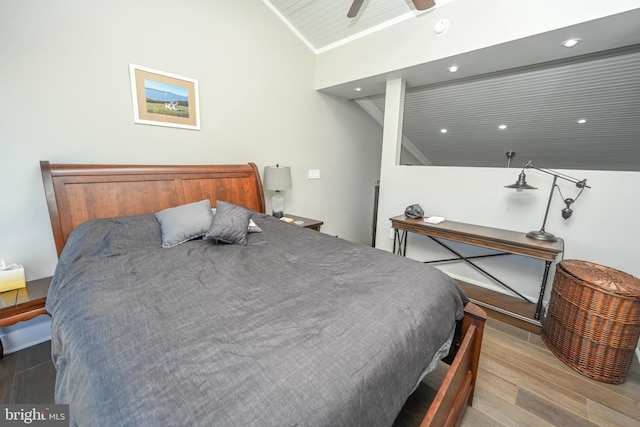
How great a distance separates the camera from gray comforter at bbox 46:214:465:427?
0.65 m

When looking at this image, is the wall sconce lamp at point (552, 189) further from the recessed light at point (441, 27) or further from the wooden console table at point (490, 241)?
the recessed light at point (441, 27)

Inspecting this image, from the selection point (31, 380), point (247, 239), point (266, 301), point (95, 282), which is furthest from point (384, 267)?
point (31, 380)

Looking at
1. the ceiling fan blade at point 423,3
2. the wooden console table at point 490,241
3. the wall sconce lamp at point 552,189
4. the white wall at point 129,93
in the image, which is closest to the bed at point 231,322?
the white wall at point 129,93

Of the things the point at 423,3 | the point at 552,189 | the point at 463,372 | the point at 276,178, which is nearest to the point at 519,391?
the point at 463,372

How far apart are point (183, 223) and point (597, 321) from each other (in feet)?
9.36

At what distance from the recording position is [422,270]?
145 cm

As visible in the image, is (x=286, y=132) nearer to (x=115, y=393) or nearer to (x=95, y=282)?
(x=95, y=282)

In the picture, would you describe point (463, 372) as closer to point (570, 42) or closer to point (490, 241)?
point (490, 241)

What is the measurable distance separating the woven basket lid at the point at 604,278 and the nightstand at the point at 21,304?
136 inches

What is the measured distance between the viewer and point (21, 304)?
58.4 inches

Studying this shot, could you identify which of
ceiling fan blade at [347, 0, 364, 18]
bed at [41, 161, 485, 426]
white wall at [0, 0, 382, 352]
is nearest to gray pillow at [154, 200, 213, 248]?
bed at [41, 161, 485, 426]

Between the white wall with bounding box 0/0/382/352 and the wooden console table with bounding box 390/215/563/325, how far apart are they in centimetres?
164

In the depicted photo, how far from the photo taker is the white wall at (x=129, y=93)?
1708mm

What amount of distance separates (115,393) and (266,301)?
0.55 metres
